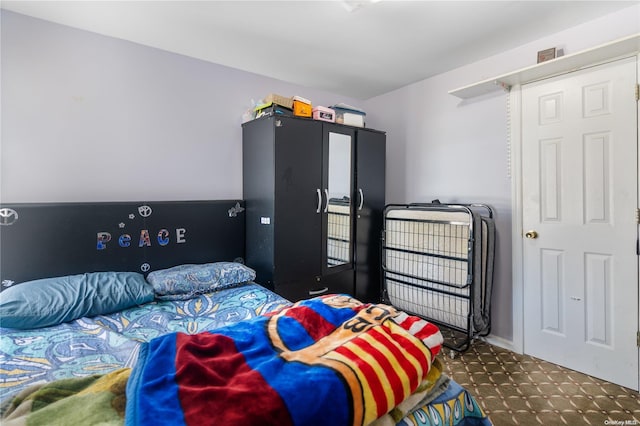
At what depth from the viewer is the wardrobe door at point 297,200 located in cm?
240

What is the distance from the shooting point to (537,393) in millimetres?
1970

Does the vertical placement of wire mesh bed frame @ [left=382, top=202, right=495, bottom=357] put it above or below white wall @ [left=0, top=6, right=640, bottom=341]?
below

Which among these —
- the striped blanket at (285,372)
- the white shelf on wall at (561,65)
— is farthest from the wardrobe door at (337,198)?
the striped blanket at (285,372)

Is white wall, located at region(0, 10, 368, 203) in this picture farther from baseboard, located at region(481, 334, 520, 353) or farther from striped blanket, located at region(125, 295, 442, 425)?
baseboard, located at region(481, 334, 520, 353)

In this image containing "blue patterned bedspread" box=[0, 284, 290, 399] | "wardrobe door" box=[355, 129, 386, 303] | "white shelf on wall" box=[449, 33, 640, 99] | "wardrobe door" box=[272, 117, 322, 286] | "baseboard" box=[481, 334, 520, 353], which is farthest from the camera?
"wardrobe door" box=[355, 129, 386, 303]

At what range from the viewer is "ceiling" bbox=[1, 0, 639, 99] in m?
1.91

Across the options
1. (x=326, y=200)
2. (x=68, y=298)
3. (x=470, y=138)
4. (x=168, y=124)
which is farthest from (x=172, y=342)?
(x=470, y=138)

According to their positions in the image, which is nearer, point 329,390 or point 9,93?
point 329,390

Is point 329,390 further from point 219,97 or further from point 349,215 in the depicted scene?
point 219,97

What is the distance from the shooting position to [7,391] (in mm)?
1036

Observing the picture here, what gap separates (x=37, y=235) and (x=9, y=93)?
2.87 ft

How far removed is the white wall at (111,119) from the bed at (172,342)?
20 centimetres

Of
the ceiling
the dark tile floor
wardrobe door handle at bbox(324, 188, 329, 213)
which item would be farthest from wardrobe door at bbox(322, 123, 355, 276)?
the dark tile floor

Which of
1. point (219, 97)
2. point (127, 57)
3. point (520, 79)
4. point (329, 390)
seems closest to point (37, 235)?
point (127, 57)
